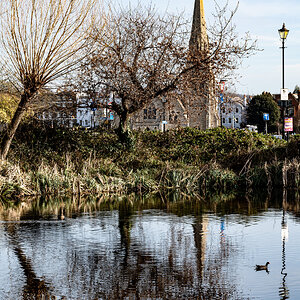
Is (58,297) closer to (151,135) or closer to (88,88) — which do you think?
(88,88)

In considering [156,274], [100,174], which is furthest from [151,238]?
[100,174]

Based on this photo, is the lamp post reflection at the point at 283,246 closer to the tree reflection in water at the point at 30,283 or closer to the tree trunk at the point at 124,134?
the tree reflection in water at the point at 30,283

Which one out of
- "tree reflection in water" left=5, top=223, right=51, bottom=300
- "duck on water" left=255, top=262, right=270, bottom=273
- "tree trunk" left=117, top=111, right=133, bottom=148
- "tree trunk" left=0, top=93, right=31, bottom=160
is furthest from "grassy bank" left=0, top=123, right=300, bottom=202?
"duck on water" left=255, top=262, right=270, bottom=273

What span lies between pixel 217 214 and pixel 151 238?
4.23 metres

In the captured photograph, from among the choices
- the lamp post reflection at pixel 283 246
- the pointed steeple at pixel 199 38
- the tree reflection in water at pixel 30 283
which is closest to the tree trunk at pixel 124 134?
the pointed steeple at pixel 199 38

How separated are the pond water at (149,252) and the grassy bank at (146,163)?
426 centimetres

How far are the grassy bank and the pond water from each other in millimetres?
4264

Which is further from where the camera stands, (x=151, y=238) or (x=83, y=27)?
(x=83, y=27)

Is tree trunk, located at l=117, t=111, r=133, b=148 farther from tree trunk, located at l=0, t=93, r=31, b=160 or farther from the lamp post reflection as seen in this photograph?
the lamp post reflection

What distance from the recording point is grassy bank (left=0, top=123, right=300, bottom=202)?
21.6m

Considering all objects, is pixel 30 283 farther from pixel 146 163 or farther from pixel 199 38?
pixel 199 38

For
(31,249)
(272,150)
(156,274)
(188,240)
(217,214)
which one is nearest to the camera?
(156,274)

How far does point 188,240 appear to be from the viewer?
11.6 m

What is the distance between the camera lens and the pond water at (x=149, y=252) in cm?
777
